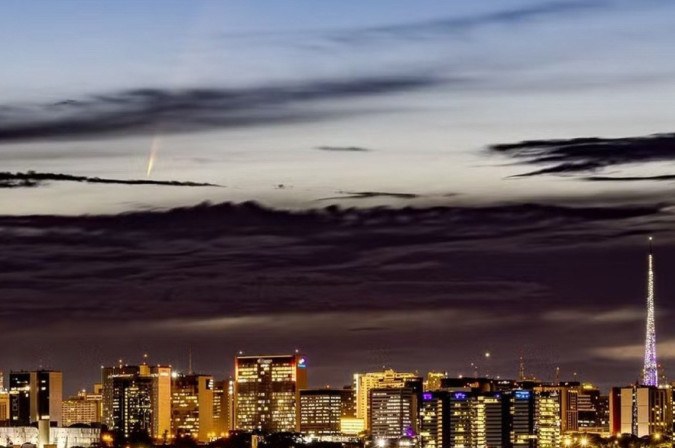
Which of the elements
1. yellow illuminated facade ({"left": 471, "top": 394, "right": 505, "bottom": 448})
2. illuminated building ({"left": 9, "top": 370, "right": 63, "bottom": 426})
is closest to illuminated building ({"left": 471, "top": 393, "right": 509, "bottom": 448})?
yellow illuminated facade ({"left": 471, "top": 394, "right": 505, "bottom": 448})

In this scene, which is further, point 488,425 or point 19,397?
point 488,425

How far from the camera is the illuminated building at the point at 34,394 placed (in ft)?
637

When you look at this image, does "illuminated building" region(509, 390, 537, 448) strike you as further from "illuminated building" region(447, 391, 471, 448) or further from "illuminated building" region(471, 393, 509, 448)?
"illuminated building" region(447, 391, 471, 448)

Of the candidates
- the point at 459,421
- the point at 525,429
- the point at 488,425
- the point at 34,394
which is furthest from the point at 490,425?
the point at 34,394

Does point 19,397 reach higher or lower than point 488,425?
higher

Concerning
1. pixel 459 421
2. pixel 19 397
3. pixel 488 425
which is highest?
pixel 19 397

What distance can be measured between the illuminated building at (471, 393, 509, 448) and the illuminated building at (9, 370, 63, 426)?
35227 mm

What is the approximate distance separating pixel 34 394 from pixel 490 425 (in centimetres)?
3877

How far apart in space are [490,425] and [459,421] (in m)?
2.66

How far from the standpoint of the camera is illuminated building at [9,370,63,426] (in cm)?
19410

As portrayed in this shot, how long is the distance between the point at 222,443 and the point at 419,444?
27.6 metres

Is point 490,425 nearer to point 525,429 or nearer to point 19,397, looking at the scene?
point 525,429

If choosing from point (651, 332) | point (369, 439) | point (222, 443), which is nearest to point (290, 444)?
point (222, 443)

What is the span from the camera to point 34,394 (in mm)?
196125
